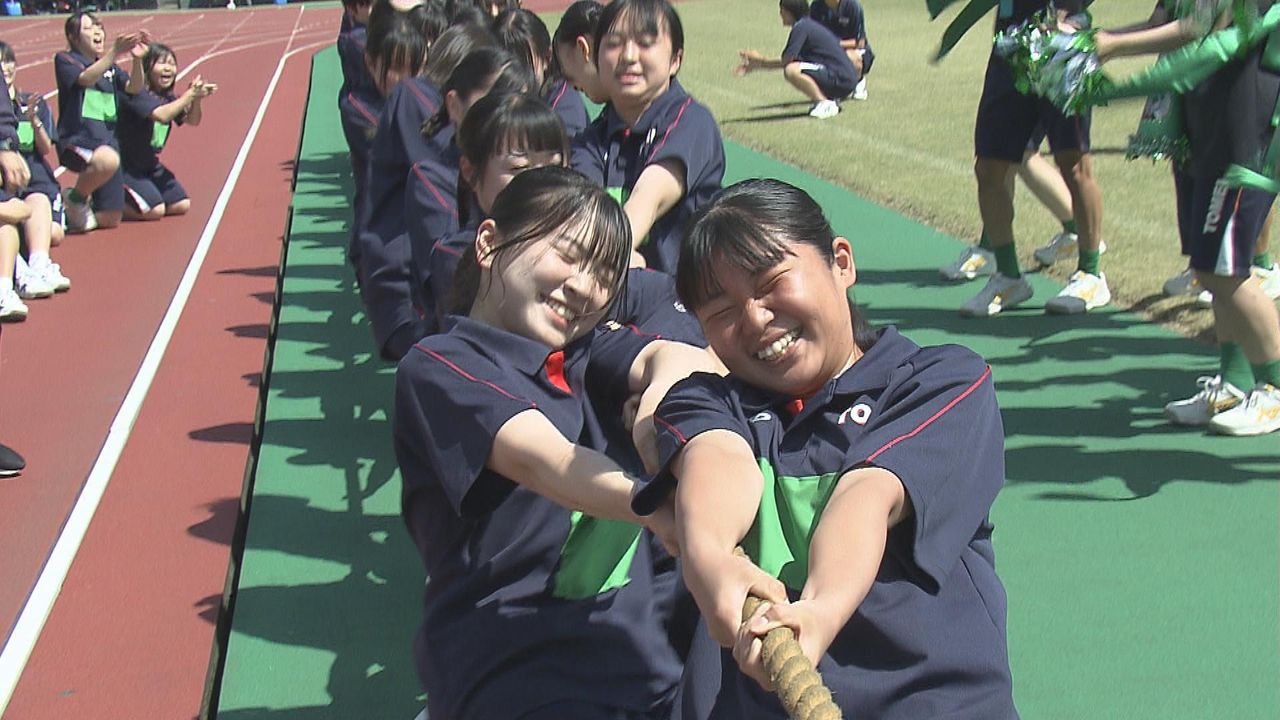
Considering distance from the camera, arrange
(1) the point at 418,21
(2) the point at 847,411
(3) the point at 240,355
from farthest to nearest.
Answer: (3) the point at 240,355 → (1) the point at 418,21 → (2) the point at 847,411

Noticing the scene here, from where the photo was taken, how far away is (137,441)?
250 inches

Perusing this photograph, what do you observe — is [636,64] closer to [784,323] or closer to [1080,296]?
[784,323]

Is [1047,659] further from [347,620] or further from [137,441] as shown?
[137,441]

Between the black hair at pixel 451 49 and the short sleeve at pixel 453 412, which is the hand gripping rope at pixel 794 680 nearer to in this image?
the short sleeve at pixel 453 412

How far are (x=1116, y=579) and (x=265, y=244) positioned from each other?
24.8ft

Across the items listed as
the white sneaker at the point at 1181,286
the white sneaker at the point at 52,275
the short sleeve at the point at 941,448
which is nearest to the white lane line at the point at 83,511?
the white sneaker at the point at 52,275

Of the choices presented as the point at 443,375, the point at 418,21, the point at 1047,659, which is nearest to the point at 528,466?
the point at 443,375

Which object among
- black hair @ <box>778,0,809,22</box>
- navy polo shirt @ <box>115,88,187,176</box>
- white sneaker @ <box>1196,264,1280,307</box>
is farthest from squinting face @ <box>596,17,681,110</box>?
black hair @ <box>778,0,809,22</box>

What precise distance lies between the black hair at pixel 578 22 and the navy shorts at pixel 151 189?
6.46 meters

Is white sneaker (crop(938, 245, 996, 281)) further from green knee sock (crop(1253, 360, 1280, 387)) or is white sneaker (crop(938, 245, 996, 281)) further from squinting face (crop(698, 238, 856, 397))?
squinting face (crop(698, 238, 856, 397))

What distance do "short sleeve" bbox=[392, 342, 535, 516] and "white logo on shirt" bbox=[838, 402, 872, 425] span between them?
1.80 feet

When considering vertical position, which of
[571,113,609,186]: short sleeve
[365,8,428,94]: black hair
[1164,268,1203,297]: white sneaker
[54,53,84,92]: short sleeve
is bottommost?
[54,53,84,92]: short sleeve

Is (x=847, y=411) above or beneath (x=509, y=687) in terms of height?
above

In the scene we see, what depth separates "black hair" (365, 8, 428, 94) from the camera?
593 centimetres
